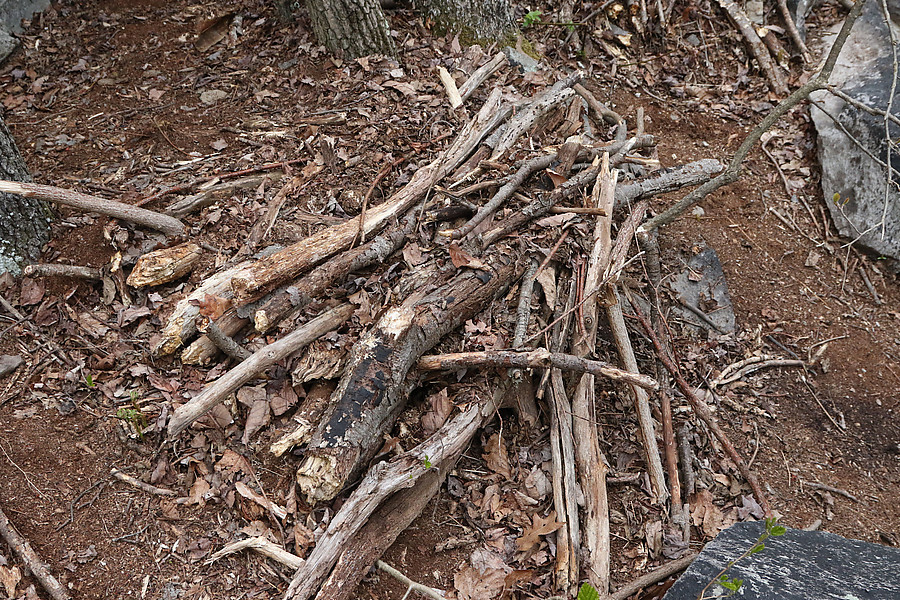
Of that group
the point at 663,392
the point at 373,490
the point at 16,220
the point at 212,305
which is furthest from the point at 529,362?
the point at 16,220

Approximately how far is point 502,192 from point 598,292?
90cm

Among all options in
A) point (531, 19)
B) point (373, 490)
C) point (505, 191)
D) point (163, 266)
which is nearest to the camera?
point (373, 490)

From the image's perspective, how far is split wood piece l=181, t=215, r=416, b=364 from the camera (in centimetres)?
349

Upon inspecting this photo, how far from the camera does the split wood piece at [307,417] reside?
10.5ft

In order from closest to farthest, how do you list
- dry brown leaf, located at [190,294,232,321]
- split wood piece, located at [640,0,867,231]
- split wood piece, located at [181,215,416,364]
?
1. dry brown leaf, located at [190,294,232,321]
2. split wood piece, located at [181,215,416,364]
3. split wood piece, located at [640,0,867,231]

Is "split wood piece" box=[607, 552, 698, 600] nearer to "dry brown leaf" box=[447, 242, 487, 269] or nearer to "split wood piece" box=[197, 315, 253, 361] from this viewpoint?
"dry brown leaf" box=[447, 242, 487, 269]

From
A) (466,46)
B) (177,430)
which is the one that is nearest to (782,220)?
(466,46)

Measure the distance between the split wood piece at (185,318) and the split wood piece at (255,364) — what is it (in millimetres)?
407

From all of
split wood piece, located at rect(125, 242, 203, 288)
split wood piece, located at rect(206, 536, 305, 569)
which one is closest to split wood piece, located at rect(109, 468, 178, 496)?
split wood piece, located at rect(206, 536, 305, 569)

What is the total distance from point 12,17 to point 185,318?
4455 millimetres

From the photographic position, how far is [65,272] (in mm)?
3863

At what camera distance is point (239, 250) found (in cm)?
398

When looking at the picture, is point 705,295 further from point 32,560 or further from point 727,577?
point 32,560

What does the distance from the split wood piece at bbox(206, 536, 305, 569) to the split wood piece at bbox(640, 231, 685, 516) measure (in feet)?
7.10
